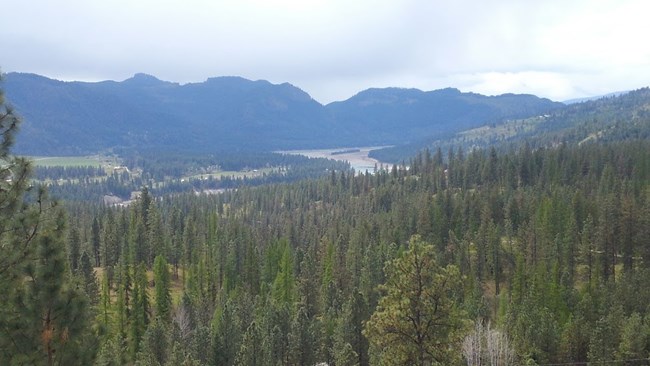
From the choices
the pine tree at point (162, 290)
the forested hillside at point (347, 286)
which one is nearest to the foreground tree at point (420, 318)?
the forested hillside at point (347, 286)

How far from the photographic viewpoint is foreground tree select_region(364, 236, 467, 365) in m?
24.5

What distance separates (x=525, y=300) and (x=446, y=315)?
4952 cm

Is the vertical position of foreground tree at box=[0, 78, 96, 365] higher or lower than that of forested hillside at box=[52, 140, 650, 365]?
higher

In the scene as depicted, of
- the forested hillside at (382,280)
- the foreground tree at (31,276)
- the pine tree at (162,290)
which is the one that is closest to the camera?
the foreground tree at (31,276)

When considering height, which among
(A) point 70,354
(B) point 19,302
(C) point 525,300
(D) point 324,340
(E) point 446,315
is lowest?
(D) point 324,340

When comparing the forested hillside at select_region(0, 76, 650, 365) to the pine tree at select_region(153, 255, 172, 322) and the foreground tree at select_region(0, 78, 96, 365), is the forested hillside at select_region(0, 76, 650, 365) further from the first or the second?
the pine tree at select_region(153, 255, 172, 322)

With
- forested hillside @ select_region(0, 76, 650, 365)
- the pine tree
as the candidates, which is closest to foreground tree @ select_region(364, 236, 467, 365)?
forested hillside @ select_region(0, 76, 650, 365)

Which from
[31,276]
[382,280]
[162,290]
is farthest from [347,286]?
[31,276]

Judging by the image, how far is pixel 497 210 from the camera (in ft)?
403

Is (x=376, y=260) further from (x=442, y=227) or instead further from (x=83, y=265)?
(x=83, y=265)

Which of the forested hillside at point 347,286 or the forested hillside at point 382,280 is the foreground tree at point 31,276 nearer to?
the forested hillside at point 347,286

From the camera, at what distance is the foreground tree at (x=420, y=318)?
24531mm

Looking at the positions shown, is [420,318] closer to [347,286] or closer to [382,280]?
[382,280]

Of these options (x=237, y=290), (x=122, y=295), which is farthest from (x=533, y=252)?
(x=122, y=295)
